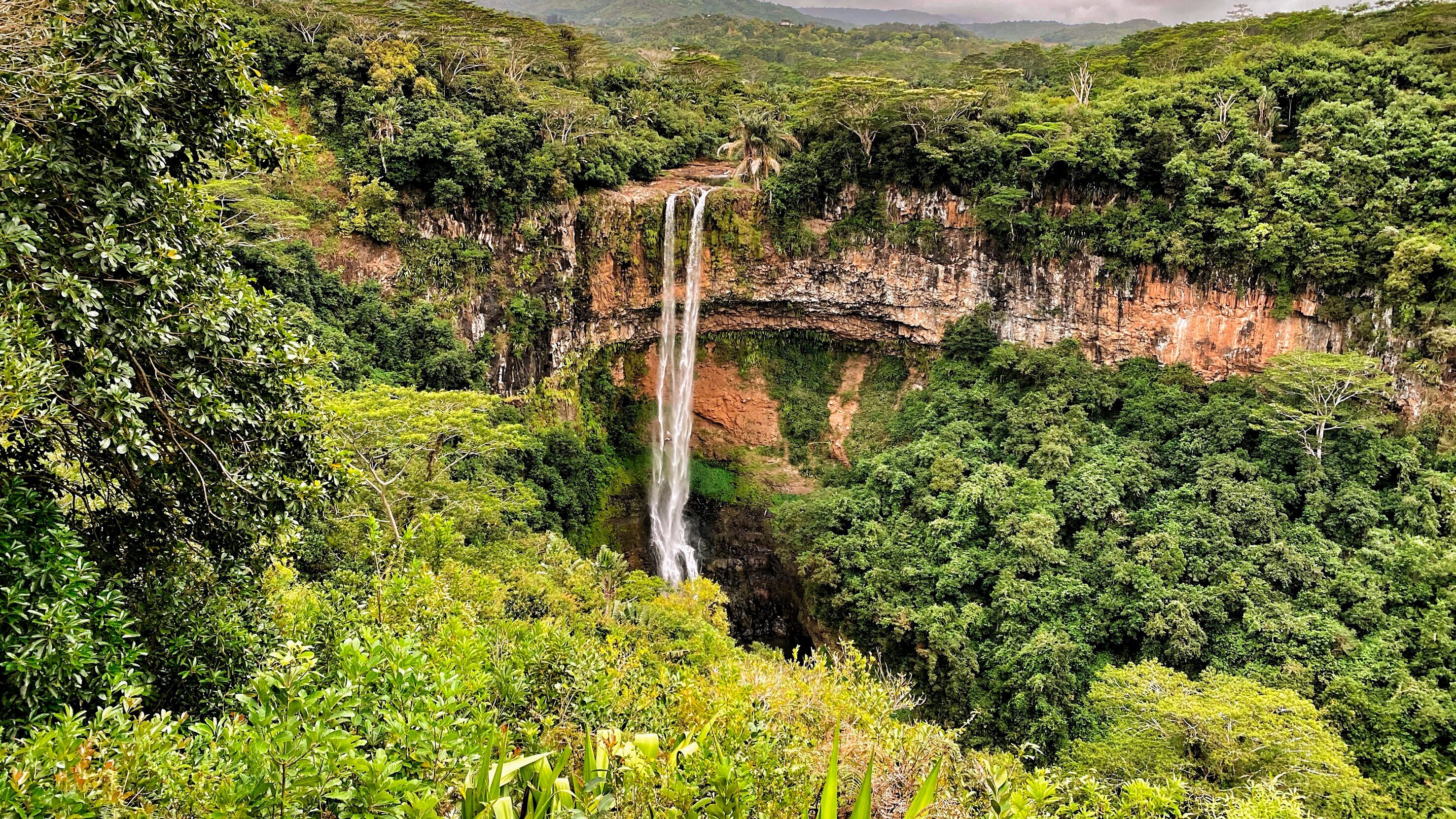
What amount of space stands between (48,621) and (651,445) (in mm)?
23078

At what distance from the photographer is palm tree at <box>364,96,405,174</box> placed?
1962 centimetres

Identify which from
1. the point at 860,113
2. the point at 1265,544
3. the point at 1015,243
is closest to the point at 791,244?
the point at 860,113

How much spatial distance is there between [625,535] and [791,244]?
1100 cm

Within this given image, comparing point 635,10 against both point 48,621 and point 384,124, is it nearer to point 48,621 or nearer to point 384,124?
point 384,124

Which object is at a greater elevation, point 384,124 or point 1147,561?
point 384,124

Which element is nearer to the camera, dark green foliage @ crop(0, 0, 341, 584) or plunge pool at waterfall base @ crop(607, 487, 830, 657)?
dark green foliage @ crop(0, 0, 341, 584)

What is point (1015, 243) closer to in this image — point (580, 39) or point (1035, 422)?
point (1035, 422)

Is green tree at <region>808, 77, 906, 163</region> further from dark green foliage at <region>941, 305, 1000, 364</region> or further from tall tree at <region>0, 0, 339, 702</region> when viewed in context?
tall tree at <region>0, 0, 339, 702</region>

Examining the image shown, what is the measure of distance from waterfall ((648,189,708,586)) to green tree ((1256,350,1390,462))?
1594 centimetres

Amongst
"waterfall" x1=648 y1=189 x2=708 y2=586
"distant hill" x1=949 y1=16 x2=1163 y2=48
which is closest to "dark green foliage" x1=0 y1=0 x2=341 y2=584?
"waterfall" x1=648 y1=189 x2=708 y2=586

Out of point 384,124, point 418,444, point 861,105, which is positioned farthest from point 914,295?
point 418,444

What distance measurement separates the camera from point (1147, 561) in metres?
16.5

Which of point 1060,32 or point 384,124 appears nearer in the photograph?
point 384,124

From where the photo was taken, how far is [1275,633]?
14336 millimetres
